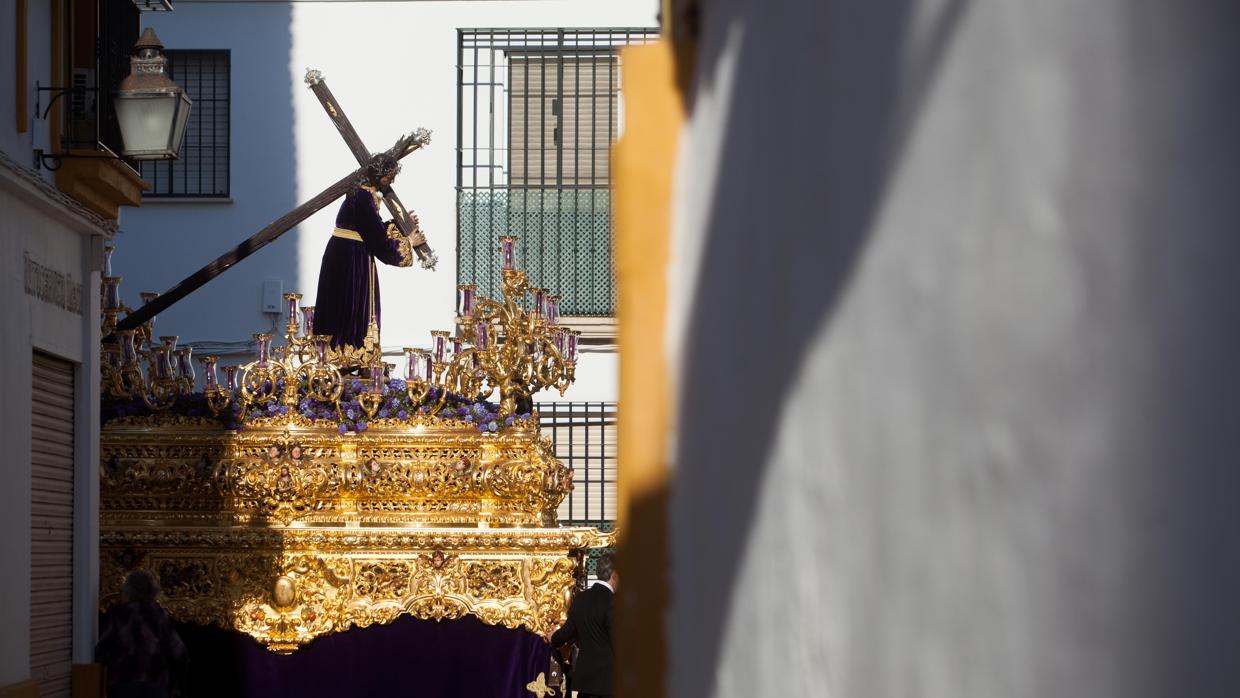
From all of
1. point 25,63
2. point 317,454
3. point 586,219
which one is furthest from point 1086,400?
point 586,219

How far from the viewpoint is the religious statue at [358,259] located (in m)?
16.1

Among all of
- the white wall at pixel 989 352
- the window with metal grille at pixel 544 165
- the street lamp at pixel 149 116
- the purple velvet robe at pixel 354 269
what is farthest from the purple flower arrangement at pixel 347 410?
the white wall at pixel 989 352

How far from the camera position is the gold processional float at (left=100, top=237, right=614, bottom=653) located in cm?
1354

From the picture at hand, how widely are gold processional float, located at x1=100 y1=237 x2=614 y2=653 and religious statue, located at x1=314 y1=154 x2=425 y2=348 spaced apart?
158cm

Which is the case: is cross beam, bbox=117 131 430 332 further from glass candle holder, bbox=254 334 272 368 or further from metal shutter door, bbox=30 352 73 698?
metal shutter door, bbox=30 352 73 698

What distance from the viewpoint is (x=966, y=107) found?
1.58m

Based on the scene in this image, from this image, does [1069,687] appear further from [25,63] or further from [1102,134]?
[25,63]

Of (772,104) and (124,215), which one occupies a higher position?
(124,215)

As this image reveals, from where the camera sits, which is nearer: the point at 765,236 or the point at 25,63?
the point at 765,236

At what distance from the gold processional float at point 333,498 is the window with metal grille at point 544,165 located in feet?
28.4

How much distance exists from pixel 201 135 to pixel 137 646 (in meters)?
14.8

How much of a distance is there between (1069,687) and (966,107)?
0.52 m

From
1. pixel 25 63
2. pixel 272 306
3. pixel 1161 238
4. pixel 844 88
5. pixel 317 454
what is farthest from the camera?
pixel 272 306

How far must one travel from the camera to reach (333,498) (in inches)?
541
